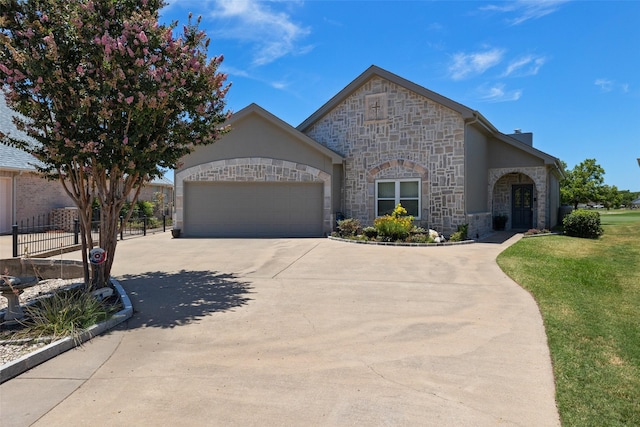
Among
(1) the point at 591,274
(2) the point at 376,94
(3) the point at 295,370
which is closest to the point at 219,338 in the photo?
(3) the point at 295,370

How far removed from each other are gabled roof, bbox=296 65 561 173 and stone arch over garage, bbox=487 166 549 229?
0.89 m

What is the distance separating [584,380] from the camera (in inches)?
163

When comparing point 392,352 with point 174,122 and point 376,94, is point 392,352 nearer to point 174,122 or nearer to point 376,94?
point 174,122

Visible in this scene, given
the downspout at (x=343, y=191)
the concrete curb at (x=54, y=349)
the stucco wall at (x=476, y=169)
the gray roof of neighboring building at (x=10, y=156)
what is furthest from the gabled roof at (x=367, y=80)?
the concrete curb at (x=54, y=349)

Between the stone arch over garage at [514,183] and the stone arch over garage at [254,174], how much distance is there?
8606 mm

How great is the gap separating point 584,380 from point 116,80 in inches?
299

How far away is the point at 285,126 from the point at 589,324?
1390 centimetres

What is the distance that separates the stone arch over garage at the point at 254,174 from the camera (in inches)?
700

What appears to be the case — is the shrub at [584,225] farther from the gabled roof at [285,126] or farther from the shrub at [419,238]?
the gabled roof at [285,126]

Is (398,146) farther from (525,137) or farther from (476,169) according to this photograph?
(525,137)

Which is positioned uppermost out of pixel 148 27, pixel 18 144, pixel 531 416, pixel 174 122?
pixel 148 27

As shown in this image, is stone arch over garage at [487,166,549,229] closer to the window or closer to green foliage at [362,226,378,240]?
the window

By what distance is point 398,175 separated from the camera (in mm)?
17562

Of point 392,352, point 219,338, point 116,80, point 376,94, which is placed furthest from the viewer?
point 376,94
